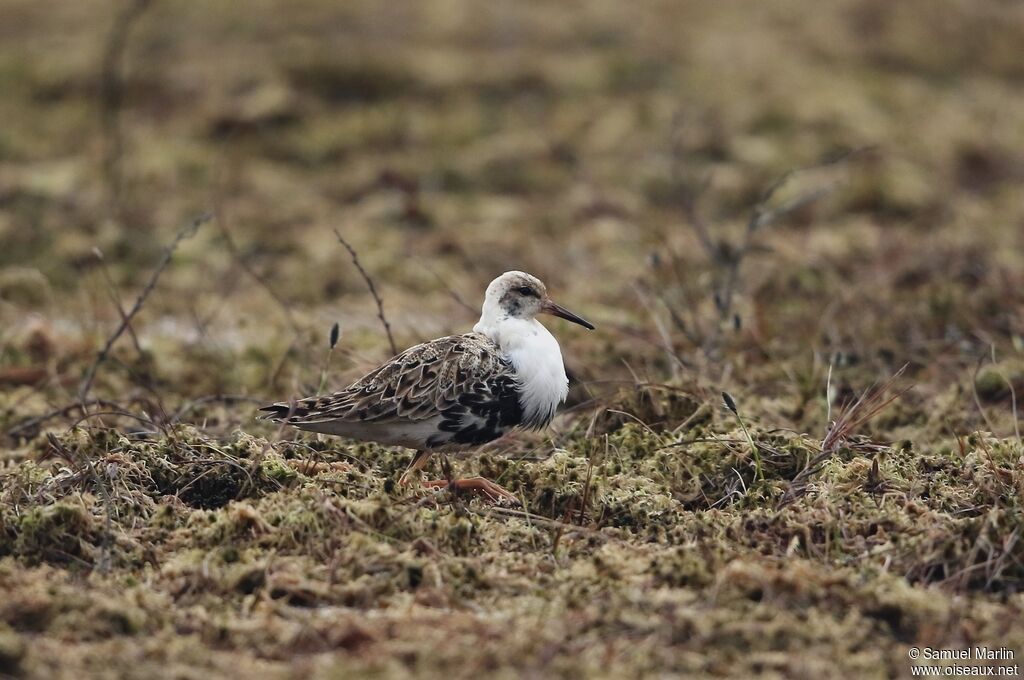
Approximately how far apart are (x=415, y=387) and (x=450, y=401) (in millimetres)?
181

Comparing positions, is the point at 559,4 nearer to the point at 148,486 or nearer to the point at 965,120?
the point at 965,120

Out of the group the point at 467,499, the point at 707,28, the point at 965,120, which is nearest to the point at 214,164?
the point at 707,28

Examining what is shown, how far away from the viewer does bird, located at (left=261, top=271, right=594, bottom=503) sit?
6.14m

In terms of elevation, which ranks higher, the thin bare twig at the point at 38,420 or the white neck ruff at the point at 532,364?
the white neck ruff at the point at 532,364

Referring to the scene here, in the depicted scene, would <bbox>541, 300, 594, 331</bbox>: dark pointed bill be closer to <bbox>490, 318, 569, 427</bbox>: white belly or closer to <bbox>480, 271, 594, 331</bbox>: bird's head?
<bbox>480, 271, 594, 331</bbox>: bird's head

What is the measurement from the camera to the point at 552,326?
30.5ft

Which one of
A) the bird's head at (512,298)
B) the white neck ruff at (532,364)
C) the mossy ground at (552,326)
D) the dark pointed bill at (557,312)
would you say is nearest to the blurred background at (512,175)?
the mossy ground at (552,326)

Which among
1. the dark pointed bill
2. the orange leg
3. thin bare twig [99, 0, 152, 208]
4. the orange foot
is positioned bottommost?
the orange foot

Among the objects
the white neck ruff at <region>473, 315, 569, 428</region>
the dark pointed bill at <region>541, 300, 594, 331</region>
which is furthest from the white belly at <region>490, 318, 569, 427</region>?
the dark pointed bill at <region>541, 300, 594, 331</region>

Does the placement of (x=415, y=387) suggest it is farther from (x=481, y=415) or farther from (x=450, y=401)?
(x=481, y=415)

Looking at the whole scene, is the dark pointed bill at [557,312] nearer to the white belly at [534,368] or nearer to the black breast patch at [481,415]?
the white belly at [534,368]

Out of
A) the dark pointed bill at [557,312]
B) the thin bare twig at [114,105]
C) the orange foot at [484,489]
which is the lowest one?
the orange foot at [484,489]

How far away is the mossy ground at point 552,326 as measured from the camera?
16.2 feet

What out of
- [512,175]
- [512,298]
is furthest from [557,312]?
[512,175]
